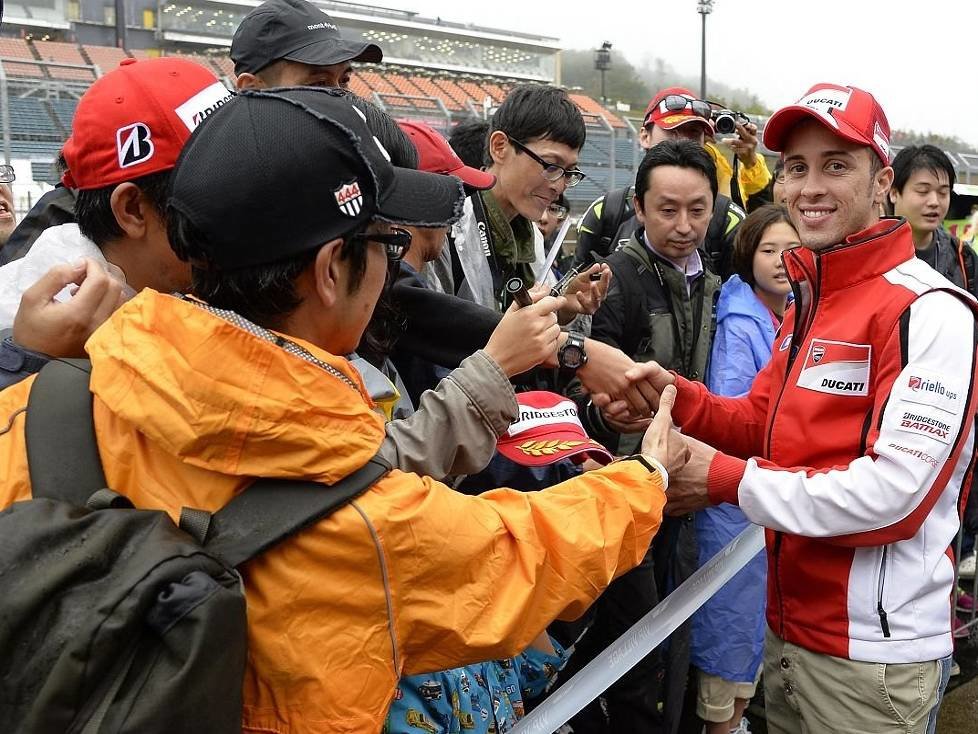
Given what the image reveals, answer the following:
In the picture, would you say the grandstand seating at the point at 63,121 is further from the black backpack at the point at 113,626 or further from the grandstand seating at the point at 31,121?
the black backpack at the point at 113,626

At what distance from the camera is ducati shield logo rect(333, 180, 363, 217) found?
1.40 meters

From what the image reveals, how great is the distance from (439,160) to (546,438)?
3.54ft

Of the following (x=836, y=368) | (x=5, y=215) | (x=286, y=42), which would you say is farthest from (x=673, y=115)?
(x=5, y=215)

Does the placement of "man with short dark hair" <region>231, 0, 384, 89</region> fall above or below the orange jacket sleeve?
above

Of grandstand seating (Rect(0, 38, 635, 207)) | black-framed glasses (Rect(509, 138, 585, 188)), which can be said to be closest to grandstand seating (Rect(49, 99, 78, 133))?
grandstand seating (Rect(0, 38, 635, 207))

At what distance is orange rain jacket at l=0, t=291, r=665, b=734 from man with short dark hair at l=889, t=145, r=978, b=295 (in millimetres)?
5374

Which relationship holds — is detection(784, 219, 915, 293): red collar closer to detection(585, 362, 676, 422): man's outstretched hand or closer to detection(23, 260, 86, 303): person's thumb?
detection(585, 362, 676, 422): man's outstretched hand

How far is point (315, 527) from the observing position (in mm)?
1349

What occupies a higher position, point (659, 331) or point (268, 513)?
point (268, 513)

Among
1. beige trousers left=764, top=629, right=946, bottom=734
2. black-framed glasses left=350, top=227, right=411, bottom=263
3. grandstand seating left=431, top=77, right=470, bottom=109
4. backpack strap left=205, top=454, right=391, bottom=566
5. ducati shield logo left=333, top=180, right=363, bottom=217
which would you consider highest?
ducati shield logo left=333, top=180, right=363, bottom=217

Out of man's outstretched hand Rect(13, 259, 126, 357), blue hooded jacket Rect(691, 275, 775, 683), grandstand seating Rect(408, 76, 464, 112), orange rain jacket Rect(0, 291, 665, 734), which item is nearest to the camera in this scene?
orange rain jacket Rect(0, 291, 665, 734)

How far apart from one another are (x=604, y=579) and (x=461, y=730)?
636 millimetres

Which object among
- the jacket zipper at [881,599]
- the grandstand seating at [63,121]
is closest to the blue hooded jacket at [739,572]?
the jacket zipper at [881,599]

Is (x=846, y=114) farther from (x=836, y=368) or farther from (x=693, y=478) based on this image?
(x=693, y=478)
